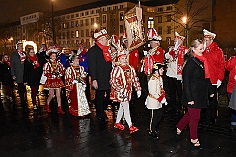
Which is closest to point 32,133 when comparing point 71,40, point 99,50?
point 99,50

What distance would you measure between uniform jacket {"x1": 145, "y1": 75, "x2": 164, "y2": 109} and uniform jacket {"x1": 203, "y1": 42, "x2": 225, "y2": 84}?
1723 mm

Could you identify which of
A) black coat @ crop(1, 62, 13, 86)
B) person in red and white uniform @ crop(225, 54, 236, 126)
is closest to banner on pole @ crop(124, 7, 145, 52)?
person in red and white uniform @ crop(225, 54, 236, 126)

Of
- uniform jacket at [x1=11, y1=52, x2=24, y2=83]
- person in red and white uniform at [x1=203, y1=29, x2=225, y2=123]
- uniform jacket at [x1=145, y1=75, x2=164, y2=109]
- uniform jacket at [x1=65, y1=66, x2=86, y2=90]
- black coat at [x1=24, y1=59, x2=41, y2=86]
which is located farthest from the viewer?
uniform jacket at [x1=11, y1=52, x2=24, y2=83]

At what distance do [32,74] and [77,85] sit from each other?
213 cm

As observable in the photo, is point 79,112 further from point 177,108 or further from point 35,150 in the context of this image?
point 177,108

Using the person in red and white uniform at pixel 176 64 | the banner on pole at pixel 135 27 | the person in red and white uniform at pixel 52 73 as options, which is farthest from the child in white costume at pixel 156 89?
the person in red and white uniform at pixel 52 73

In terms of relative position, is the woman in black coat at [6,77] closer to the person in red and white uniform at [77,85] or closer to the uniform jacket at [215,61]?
the person in red and white uniform at [77,85]

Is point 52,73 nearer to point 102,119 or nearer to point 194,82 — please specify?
point 102,119

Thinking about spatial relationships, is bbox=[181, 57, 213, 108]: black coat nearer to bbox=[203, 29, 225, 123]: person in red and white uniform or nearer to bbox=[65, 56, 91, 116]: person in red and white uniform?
bbox=[203, 29, 225, 123]: person in red and white uniform

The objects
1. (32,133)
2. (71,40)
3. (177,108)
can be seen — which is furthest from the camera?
(71,40)

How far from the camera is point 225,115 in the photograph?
7395 millimetres

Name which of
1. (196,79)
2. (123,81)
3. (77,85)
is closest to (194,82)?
(196,79)

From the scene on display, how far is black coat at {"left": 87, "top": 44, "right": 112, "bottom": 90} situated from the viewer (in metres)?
6.68

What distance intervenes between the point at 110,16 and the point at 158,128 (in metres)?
65.0
